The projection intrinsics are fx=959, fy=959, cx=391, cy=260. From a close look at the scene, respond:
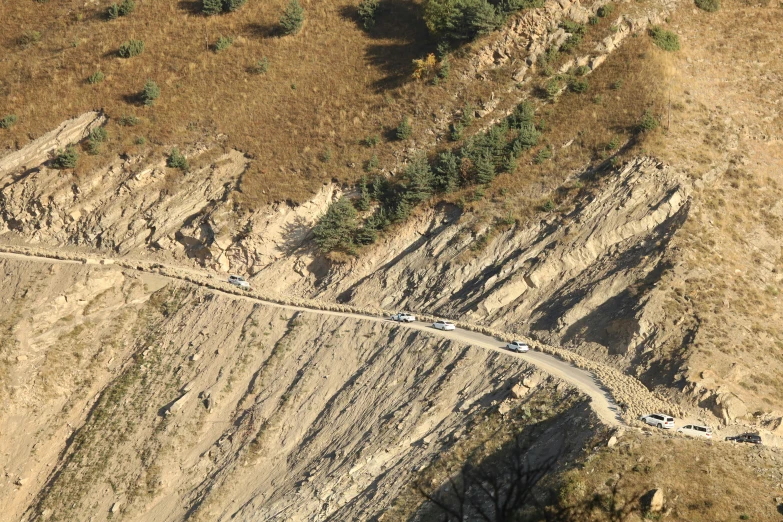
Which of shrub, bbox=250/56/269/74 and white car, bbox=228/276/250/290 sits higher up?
shrub, bbox=250/56/269/74

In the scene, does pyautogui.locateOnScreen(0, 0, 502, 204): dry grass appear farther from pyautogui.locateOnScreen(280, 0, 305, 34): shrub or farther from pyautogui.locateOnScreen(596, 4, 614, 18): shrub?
pyautogui.locateOnScreen(596, 4, 614, 18): shrub

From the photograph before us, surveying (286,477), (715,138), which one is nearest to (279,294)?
(286,477)

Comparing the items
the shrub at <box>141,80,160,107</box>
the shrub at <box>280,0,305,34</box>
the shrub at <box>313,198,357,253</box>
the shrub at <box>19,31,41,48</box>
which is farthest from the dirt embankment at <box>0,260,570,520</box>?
the shrub at <box>19,31,41,48</box>

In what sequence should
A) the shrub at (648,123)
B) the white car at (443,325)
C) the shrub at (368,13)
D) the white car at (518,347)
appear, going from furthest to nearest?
1. the shrub at (368,13)
2. the shrub at (648,123)
3. the white car at (443,325)
4. the white car at (518,347)

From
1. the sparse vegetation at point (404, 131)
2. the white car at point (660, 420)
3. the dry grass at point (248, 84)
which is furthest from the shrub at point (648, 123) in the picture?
the white car at point (660, 420)

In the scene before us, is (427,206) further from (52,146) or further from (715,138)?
(52,146)

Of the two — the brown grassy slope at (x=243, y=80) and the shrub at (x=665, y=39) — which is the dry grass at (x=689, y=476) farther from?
the shrub at (x=665, y=39)

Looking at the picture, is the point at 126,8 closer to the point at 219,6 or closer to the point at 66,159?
the point at 219,6
